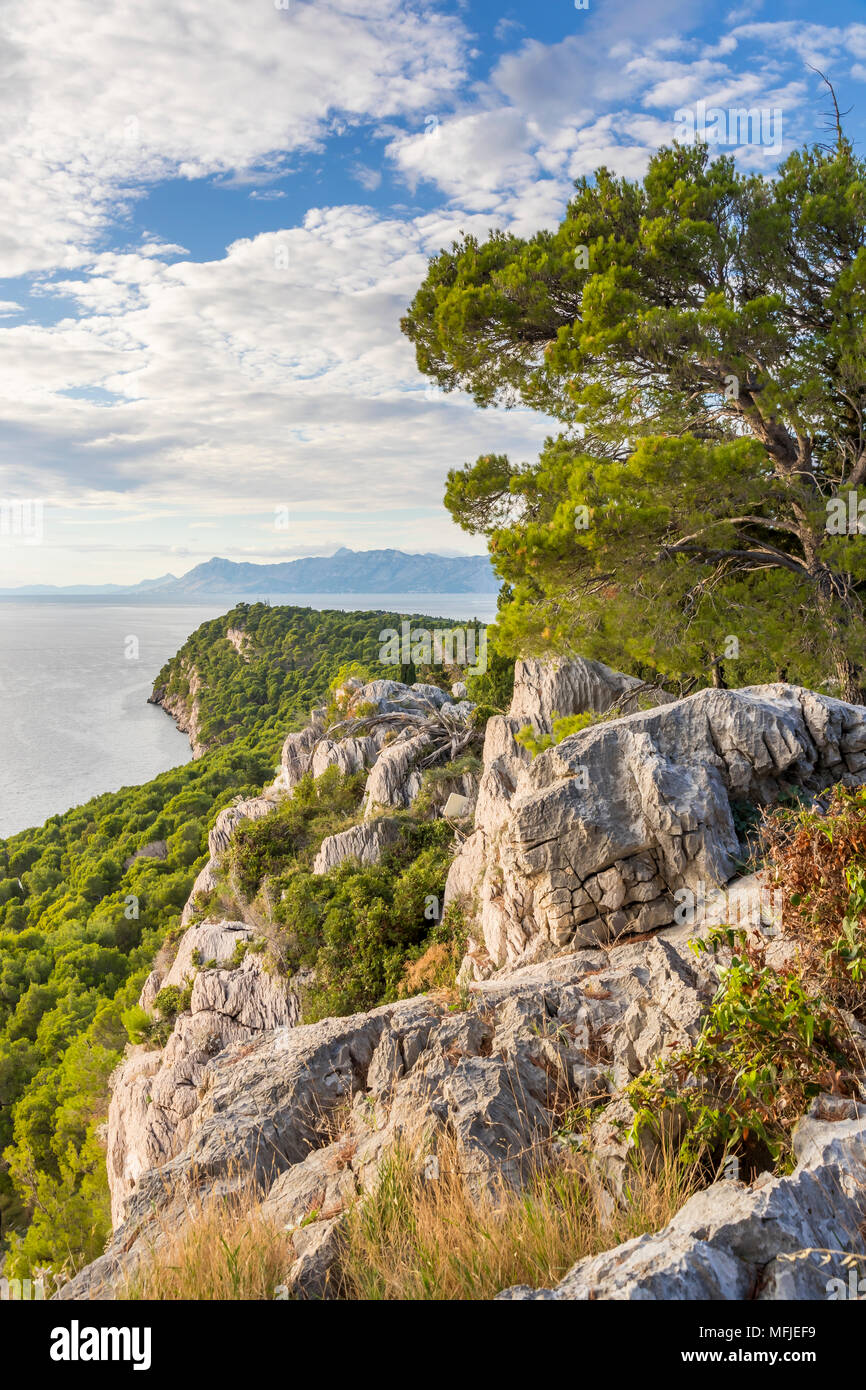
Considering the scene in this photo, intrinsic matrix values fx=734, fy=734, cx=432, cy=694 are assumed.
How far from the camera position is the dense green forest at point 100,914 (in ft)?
56.2

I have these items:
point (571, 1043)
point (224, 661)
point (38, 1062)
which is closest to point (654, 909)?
point (571, 1043)

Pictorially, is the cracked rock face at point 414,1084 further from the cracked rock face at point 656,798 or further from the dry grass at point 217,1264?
the cracked rock face at point 656,798

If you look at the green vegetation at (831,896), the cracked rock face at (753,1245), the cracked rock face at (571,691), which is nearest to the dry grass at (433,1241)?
the cracked rock face at (753,1245)

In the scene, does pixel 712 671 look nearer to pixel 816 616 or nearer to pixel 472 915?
pixel 816 616

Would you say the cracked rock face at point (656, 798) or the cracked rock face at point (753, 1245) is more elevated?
the cracked rock face at point (656, 798)

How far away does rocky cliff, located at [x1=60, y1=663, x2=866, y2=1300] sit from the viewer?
262 centimetres

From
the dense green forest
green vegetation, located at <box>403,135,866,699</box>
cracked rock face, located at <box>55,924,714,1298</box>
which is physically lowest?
the dense green forest

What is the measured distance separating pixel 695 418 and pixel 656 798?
8.26 meters

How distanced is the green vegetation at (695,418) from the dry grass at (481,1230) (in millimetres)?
9078

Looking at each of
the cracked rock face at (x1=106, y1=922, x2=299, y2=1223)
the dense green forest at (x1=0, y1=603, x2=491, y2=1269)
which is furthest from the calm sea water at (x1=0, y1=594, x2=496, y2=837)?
the cracked rock face at (x1=106, y1=922, x2=299, y2=1223)

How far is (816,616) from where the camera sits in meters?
11.6

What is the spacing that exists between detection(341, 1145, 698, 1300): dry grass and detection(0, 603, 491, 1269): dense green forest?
119 centimetres

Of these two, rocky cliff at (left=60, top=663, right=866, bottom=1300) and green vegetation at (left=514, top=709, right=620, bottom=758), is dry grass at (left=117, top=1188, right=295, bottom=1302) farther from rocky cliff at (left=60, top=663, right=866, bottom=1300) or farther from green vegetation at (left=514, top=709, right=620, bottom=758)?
green vegetation at (left=514, top=709, right=620, bottom=758)
